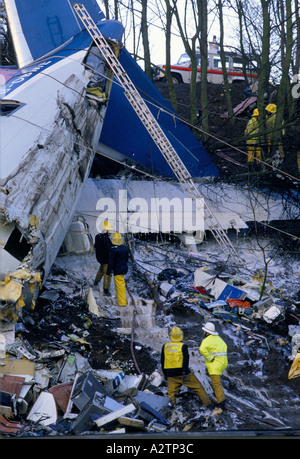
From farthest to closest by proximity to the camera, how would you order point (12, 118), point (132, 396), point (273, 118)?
1. point (273, 118)
2. point (12, 118)
3. point (132, 396)

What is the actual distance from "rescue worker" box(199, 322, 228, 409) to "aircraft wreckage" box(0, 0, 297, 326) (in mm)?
2439

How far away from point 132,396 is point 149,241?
6.45 m

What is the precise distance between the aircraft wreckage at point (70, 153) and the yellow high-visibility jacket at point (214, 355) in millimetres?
2449

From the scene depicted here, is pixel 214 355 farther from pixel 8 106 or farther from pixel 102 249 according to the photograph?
pixel 8 106

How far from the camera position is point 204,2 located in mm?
16672

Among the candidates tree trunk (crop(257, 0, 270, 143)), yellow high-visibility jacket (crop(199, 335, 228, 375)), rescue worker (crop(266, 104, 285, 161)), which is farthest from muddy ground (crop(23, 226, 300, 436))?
tree trunk (crop(257, 0, 270, 143))

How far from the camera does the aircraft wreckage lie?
7238 millimetres

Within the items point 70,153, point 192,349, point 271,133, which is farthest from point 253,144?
point 192,349

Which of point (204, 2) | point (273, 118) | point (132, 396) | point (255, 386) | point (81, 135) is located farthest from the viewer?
point (204, 2)

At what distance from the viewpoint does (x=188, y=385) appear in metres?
6.48

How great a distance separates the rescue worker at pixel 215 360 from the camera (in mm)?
6457
